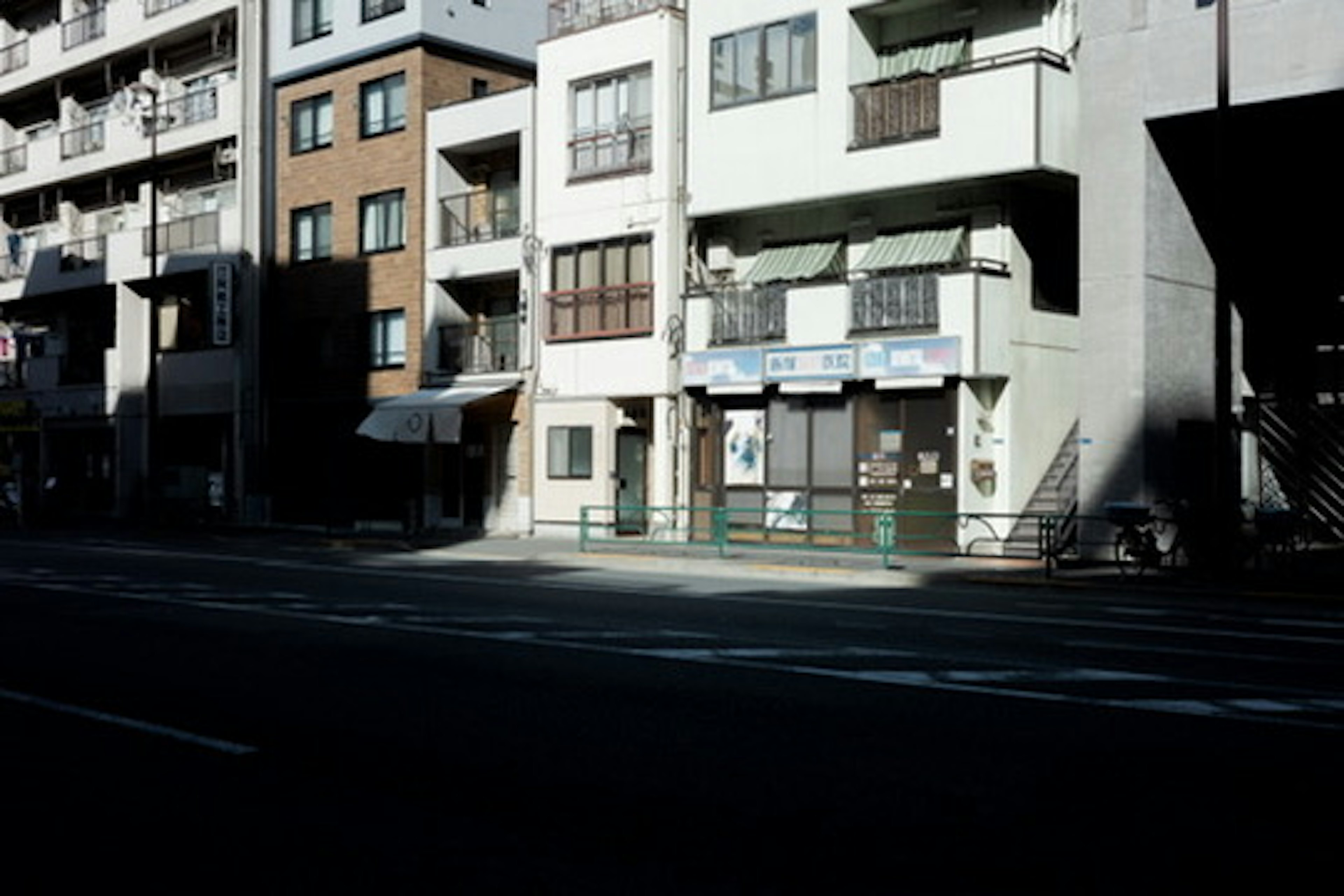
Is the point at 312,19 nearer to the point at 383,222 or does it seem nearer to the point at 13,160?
the point at 383,222

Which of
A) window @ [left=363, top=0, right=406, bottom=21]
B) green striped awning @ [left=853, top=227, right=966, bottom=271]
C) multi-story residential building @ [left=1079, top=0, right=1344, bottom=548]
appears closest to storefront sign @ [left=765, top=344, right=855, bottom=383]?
green striped awning @ [left=853, top=227, right=966, bottom=271]

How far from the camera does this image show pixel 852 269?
91.5 feet

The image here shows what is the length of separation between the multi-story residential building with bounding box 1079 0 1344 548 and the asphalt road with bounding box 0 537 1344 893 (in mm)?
8136

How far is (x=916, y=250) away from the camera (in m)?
26.7

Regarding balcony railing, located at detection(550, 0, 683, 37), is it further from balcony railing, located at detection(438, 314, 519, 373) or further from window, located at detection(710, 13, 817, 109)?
balcony railing, located at detection(438, 314, 519, 373)

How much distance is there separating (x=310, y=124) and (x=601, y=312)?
13755 millimetres

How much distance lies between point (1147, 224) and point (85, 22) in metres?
39.2

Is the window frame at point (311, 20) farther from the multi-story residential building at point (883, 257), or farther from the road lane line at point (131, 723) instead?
the road lane line at point (131, 723)

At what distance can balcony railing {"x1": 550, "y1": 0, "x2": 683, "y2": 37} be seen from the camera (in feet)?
103

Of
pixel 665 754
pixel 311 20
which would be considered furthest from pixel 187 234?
pixel 665 754

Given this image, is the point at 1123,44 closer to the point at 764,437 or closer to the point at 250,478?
the point at 764,437

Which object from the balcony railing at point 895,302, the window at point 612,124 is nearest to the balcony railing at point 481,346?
the window at point 612,124

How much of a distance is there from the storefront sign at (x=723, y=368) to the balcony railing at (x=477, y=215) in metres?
8.27

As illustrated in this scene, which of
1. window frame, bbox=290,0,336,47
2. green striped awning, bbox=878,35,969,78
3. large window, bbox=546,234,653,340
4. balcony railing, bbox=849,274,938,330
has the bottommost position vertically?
balcony railing, bbox=849,274,938,330
